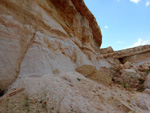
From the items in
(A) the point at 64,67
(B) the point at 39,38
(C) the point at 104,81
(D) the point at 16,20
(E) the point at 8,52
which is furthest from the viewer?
(C) the point at 104,81

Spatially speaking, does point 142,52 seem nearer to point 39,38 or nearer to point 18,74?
point 39,38

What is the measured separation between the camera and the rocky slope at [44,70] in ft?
5.54

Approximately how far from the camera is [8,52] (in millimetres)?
2377

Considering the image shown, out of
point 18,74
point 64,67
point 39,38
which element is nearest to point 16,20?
point 39,38

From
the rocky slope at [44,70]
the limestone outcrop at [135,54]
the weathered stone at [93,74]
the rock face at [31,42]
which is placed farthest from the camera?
the limestone outcrop at [135,54]

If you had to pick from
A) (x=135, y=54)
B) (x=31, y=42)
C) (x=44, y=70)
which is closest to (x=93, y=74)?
(x=44, y=70)

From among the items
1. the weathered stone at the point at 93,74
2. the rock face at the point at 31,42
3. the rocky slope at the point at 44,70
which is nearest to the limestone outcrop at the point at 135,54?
the weathered stone at the point at 93,74

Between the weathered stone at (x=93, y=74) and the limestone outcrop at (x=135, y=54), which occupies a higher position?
the limestone outcrop at (x=135, y=54)

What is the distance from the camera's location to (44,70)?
9.22ft

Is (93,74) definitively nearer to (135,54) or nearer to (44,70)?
(44,70)

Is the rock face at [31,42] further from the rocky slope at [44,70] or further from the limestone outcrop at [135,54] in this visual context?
the limestone outcrop at [135,54]

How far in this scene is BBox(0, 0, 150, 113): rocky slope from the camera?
1.69 m

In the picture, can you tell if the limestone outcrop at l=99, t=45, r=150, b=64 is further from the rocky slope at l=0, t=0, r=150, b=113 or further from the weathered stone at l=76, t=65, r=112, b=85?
the rocky slope at l=0, t=0, r=150, b=113

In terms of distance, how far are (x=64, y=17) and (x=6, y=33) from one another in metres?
3.18
